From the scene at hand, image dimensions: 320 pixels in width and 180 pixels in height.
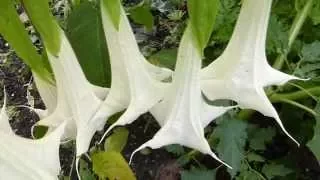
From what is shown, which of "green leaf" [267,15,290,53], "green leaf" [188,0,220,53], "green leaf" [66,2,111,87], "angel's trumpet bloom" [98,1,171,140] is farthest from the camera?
"green leaf" [267,15,290,53]

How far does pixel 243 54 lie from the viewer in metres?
0.71

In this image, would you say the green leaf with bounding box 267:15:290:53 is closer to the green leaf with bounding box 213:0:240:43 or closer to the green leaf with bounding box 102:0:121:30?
the green leaf with bounding box 213:0:240:43

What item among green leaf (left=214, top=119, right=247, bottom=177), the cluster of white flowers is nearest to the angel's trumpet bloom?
the cluster of white flowers

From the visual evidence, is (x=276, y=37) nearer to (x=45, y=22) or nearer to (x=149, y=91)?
(x=149, y=91)

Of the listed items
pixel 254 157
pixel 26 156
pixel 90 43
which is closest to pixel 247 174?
pixel 254 157

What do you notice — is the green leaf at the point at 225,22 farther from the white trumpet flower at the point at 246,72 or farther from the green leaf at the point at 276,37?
the white trumpet flower at the point at 246,72

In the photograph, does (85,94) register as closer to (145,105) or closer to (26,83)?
(145,105)

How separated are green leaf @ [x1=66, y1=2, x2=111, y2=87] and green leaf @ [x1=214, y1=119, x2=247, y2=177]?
195mm

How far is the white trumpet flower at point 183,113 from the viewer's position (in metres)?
0.68

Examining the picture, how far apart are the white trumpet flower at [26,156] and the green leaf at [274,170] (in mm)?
413

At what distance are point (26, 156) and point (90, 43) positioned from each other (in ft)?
0.76

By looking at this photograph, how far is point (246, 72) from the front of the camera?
717 mm

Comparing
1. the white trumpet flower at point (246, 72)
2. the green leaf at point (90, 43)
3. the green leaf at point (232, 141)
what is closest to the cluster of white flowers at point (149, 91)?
the white trumpet flower at point (246, 72)

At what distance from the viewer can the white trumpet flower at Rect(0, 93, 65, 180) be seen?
659mm
